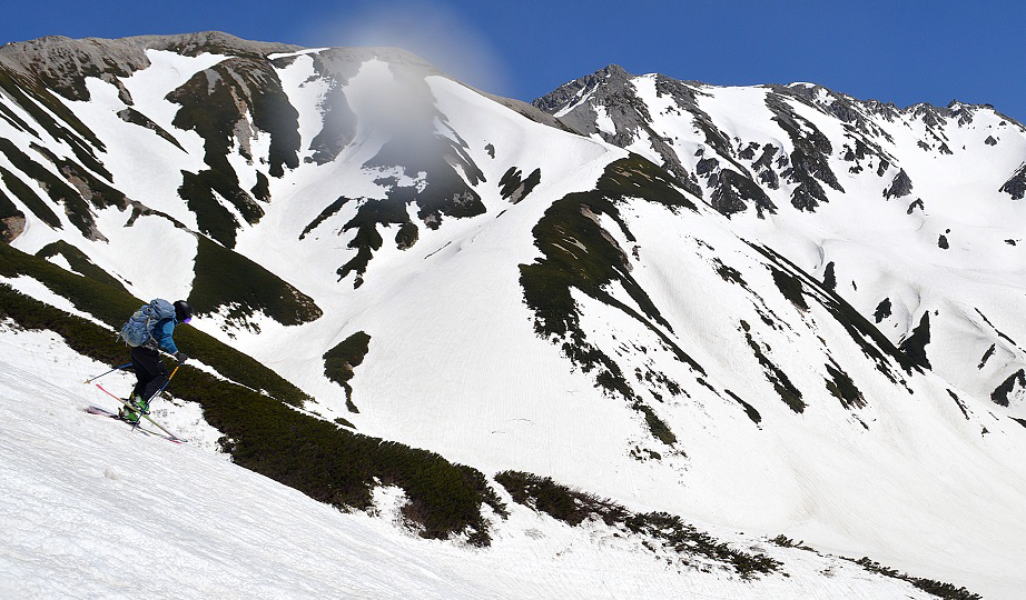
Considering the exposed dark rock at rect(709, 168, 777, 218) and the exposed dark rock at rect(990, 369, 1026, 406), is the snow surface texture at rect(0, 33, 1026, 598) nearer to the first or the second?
the exposed dark rock at rect(990, 369, 1026, 406)

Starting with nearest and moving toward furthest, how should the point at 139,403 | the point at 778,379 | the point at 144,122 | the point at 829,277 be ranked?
1. the point at 139,403
2. the point at 778,379
3. the point at 144,122
4. the point at 829,277

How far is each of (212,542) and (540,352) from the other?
39.1 metres

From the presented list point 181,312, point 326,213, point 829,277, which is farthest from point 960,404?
point 326,213

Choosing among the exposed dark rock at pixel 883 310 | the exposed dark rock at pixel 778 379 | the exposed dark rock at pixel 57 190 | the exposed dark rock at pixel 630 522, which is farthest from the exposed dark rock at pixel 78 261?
the exposed dark rock at pixel 883 310

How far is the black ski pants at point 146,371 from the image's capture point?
1141 centimetres

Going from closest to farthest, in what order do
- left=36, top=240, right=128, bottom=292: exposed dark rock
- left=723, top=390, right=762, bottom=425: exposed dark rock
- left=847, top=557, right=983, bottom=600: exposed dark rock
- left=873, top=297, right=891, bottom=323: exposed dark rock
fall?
1. left=847, top=557, right=983, bottom=600: exposed dark rock
2. left=36, top=240, right=128, bottom=292: exposed dark rock
3. left=723, top=390, right=762, bottom=425: exposed dark rock
4. left=873, top=297, right=891, bottom=323: exposed dark rock

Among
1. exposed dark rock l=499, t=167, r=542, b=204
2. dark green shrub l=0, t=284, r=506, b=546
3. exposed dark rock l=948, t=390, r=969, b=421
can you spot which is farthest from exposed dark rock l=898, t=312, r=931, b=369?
dark green shrub l=0, t=284, r=506, b=546

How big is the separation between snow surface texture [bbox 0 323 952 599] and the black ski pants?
34.0 inches

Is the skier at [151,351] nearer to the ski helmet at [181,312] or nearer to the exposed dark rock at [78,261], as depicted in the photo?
the ski helmet at [181,312]

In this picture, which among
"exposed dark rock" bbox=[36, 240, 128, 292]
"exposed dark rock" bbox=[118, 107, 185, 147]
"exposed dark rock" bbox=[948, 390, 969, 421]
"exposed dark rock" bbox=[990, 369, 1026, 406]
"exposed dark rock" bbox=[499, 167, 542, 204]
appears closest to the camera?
"exposed dark rock" bbox=[36, 240, 128, 292]

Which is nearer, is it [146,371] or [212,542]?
[212,542]

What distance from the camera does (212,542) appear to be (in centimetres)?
700

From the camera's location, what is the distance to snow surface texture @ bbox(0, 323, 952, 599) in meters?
5.33

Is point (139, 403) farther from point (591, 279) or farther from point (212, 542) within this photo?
point (591, 279)
